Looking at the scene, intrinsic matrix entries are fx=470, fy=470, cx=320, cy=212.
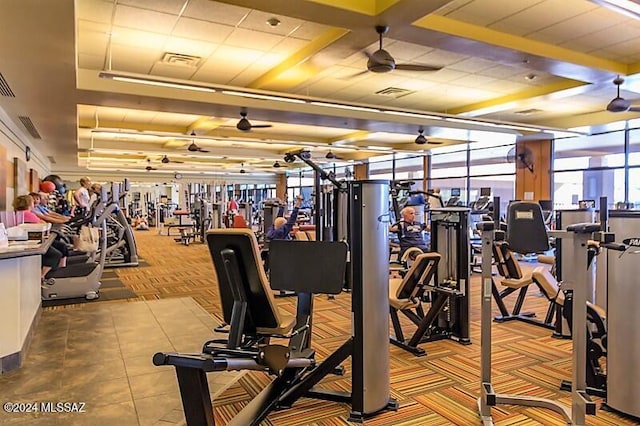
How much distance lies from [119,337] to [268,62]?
4.15m

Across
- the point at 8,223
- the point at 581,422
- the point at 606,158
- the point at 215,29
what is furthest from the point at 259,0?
the point at 606,158

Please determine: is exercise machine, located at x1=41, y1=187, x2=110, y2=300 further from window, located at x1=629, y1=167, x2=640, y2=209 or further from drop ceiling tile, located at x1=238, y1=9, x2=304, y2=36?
window, located at x1=629, y1=167, x2=640, y2=209

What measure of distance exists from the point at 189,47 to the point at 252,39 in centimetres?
90

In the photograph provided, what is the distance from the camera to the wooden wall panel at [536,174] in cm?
1212

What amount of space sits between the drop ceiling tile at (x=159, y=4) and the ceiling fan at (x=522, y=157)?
10.1 meters

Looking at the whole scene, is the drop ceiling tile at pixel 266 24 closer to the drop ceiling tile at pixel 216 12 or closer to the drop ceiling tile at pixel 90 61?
the drop ceiling tile at pixel 216 12

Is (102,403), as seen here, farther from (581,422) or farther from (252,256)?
(581,422)

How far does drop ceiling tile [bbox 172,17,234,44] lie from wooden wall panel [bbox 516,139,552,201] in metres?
9.40

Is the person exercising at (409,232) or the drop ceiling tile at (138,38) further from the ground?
the drop ceiling tile at (138,38)

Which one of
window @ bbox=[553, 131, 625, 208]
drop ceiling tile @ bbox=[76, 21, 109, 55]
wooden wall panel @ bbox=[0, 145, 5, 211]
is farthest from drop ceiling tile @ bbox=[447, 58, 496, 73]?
wooden wall panel @ bbox=[0, 145, 5, 211]

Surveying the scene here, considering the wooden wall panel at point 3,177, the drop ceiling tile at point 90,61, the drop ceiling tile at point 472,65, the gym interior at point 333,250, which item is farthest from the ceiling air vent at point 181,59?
the drop ceiling tile at point 472,65

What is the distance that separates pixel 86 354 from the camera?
4066mm

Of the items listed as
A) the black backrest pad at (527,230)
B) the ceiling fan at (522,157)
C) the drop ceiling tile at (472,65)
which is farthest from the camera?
the ceiling fan at (522,157)

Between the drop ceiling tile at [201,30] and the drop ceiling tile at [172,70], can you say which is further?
the drop ceiling tile at [172,70]
